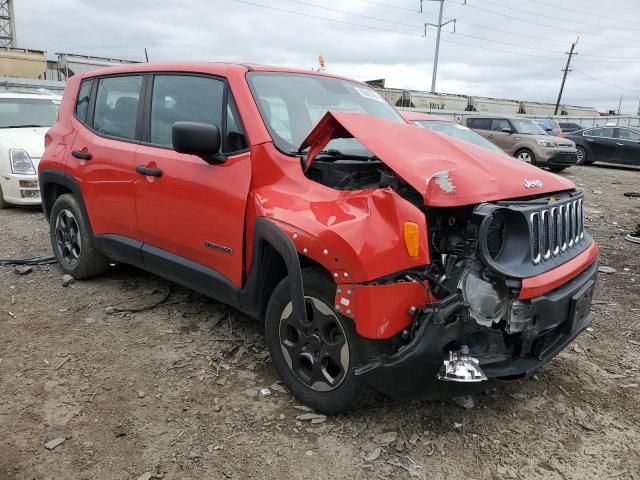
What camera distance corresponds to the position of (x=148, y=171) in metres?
3.51

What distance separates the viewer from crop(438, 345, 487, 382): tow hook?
225cm

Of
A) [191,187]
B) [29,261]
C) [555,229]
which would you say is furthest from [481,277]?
→ [29,261]

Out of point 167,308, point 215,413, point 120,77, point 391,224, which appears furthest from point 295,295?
point 120,77

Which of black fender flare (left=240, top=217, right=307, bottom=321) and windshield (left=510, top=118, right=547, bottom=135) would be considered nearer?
black fender flare (left=240, top=217, right=307, bottom=321)

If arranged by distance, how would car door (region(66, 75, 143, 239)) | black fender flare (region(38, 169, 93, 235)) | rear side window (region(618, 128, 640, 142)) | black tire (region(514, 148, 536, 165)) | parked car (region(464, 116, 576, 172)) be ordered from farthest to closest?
rear side window (region(618, 128, 640, 142)) < black tire (region(514, 148, 536, 165)) < parked car (region(464, 116, 576, 172)) < black fender flare (region(38, 169, 93, 235)) < car door (region(66, 75, 143, 239))

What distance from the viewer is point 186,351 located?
340 cm

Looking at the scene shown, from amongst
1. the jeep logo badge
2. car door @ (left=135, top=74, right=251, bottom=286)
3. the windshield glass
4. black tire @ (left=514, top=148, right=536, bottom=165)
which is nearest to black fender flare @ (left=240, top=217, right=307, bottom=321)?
car door @ (left=135, top=74, right=251, bottom=286)

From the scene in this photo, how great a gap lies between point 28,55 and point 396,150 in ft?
65.3

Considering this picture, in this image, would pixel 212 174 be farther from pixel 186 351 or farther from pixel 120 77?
pixel 120 77

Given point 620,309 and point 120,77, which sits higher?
point 120,77

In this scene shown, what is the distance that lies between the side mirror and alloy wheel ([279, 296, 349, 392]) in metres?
1.00

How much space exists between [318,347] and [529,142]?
13.7 metres

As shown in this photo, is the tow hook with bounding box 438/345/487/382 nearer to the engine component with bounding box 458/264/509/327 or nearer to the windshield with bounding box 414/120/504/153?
the engine component with bounding box 458/264/509/327

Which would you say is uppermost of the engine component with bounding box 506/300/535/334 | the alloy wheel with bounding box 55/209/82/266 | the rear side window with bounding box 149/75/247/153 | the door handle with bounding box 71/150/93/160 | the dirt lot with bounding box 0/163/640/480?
the rear side window with bounding box 149/75/247/153
